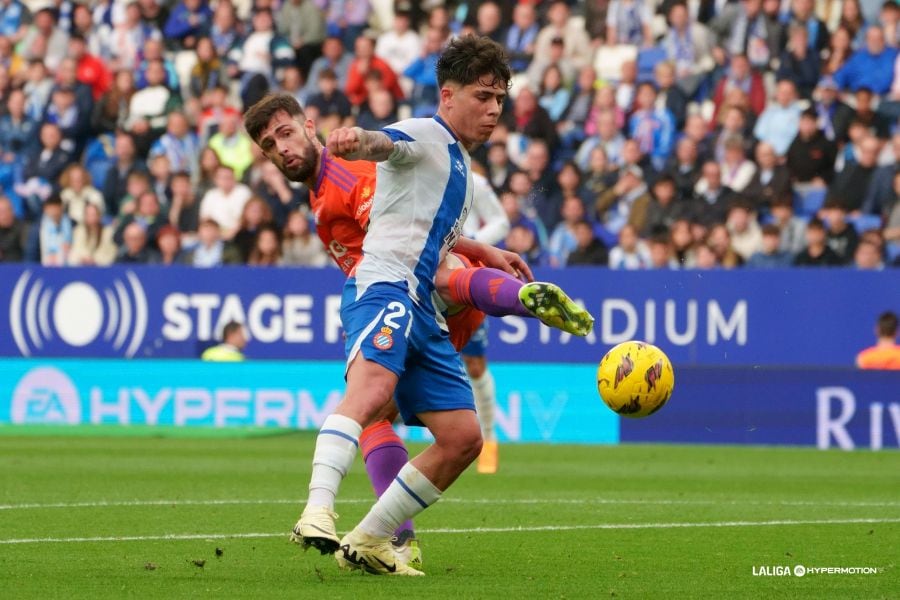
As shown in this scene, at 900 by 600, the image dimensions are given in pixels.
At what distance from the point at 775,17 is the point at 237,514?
1217 centimetres

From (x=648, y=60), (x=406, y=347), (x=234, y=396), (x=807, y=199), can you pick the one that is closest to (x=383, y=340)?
(x=406, y=347)

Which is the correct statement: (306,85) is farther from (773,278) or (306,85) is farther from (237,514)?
(237,514)

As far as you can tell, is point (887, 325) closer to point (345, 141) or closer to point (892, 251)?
point (892, 251)

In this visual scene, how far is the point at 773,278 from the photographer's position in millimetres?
17438

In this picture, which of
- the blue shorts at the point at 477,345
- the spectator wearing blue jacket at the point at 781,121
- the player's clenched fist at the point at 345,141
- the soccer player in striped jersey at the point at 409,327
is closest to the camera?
the player's clenched fist at the point at 345,141

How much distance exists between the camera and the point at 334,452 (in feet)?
21.3

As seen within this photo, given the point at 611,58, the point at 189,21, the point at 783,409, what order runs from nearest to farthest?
1. the point at 783,409
2. the point at 611,58
3. the point at 189,21

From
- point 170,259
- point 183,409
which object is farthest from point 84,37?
point 183,409

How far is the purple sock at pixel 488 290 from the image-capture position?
22.7 feet

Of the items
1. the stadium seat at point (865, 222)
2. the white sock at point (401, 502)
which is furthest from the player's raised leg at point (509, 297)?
the stadium seat at point (865, 222)

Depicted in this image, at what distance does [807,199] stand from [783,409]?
10.7ft

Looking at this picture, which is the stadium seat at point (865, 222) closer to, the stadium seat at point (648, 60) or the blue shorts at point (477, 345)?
the stadium seat at point (648, 60)

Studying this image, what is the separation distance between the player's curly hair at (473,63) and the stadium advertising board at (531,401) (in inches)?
383

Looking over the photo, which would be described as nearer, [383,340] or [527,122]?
[383,340]
